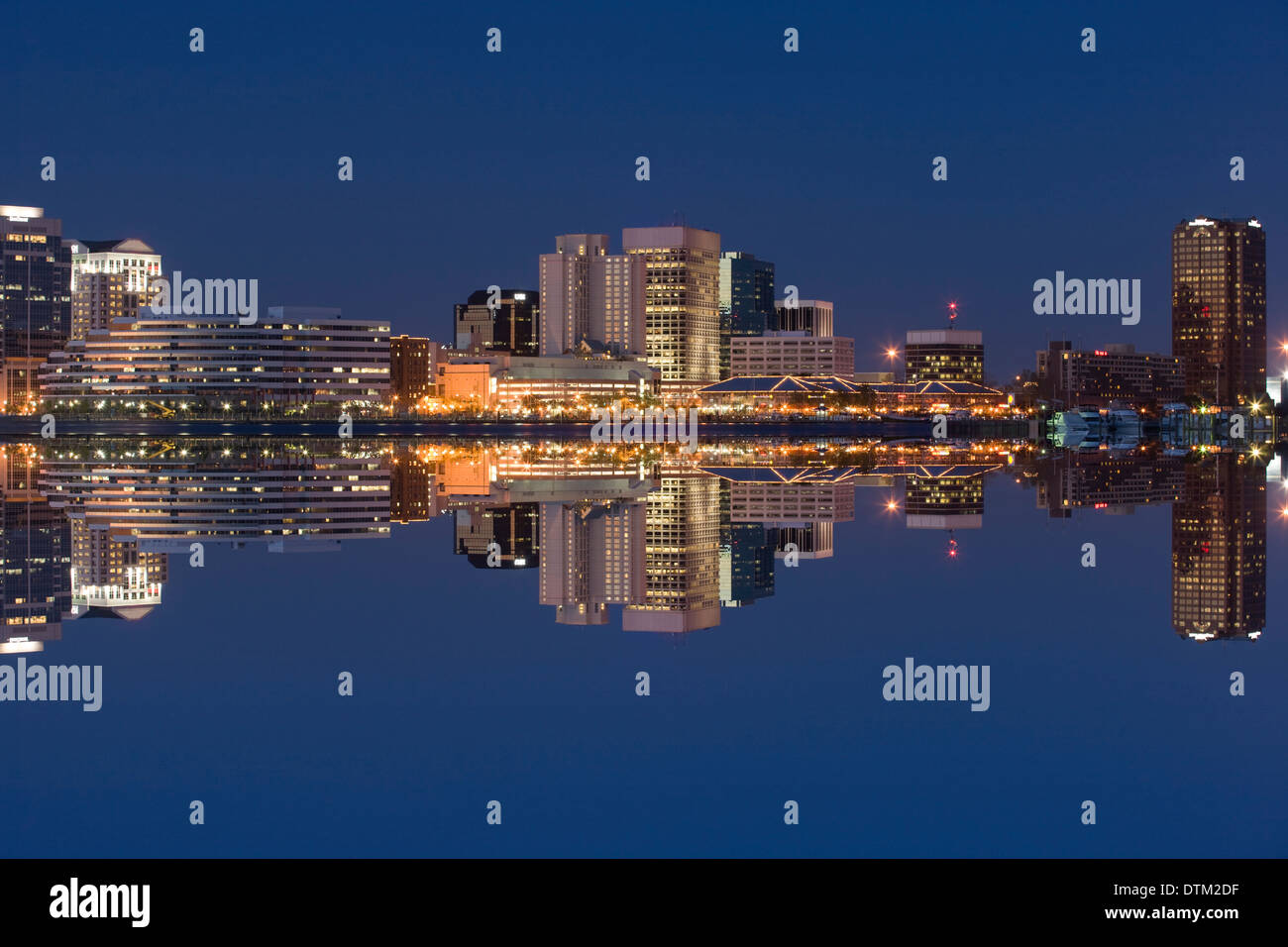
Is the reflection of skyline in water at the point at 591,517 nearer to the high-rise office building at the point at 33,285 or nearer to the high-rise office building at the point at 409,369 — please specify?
the high-rise office building at the point at 409,369

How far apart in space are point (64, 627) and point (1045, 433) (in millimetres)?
114162

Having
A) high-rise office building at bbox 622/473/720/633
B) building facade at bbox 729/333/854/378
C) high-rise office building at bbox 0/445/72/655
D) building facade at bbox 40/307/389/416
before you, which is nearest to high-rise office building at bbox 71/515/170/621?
high-rise office building at bbox 0/445/72/655

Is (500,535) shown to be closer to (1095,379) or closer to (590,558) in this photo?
(590,558)

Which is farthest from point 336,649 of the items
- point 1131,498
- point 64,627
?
point 1131,498

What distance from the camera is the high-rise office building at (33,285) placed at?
17812 centimetres

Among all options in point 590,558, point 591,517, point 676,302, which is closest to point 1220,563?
point 590,558

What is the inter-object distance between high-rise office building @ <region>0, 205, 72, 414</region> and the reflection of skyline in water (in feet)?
451

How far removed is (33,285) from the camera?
18225cm

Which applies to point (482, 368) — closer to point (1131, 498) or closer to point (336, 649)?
point (1131, 498)

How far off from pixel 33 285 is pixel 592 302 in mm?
70469

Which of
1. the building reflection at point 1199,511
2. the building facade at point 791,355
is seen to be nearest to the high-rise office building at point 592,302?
the building facade at point 791,355

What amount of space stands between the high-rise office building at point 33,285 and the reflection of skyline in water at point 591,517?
137m

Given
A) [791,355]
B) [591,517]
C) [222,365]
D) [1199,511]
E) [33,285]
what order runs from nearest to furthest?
[1199,511]
[591,517]
[222,365]
[33,285]
[791,355]

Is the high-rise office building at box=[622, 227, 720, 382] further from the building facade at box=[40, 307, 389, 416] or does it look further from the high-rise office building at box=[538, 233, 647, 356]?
the building facade at box=[40, 307, 389, 416]
